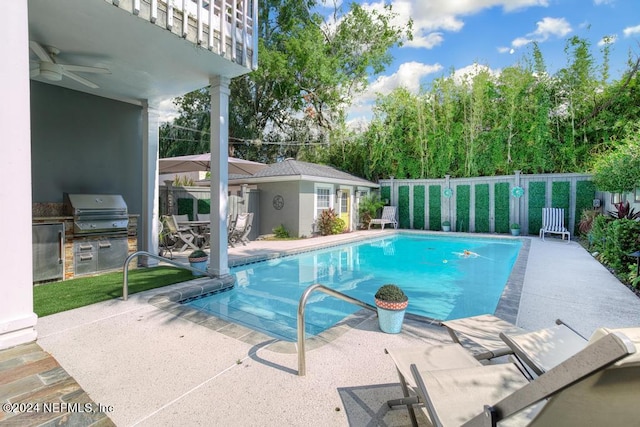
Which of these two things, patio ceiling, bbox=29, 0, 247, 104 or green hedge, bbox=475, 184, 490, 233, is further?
green hedge, bbox=475, 184, 490, 233

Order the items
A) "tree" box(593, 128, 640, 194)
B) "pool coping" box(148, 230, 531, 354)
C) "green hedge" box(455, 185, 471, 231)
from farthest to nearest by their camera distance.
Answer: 1. "green hedge" box(455, 185, 471, 231)
2. "tree" box(593, 128, 640, 194)
3. "pool coping" box(148, 230, 531, 354)

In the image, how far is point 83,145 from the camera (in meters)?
6.59

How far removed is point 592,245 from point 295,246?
9193mm

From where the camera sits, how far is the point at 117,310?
4.27 m

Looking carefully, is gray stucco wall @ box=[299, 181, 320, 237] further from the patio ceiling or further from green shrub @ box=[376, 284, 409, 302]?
green shrub @ box=[376, 284, 409, 302]

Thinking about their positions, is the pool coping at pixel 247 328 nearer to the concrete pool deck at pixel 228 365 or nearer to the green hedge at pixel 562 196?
the concrete pool deck at pixel 228 365

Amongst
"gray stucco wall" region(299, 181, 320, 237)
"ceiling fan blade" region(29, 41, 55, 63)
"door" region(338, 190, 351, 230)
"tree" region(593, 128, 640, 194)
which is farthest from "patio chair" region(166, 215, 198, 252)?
"tree" region(593, 128, 640, 194)

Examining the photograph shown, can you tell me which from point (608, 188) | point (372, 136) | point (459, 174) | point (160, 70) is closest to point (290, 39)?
point (372, 136)

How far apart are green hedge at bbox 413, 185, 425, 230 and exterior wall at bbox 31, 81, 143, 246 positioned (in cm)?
1262

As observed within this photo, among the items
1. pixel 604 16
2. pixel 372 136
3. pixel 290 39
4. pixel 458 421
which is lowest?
pixel 458 421

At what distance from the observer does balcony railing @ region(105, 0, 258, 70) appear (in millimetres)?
4016

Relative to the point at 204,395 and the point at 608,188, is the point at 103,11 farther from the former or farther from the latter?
the point at 608,188

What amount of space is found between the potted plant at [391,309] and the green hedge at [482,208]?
42.1 feet

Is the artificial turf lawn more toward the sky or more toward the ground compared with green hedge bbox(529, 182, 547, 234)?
more toward the ground
